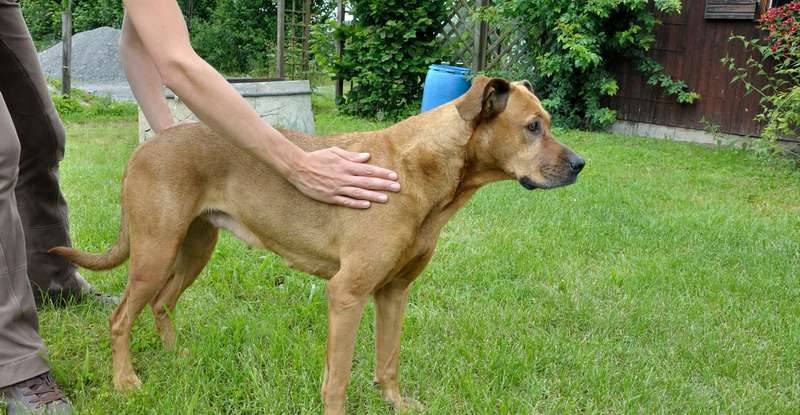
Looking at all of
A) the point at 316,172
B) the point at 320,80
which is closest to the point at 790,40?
the point at 316,172

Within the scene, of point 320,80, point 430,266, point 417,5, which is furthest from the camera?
point 320,80

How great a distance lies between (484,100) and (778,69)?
7605 millimetres

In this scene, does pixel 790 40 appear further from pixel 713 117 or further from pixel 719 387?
pixel 719 387

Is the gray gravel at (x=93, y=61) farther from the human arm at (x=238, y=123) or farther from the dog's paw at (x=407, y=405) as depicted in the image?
the dog's paw at (x=407, y=405)

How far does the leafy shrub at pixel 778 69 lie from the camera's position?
7.82m

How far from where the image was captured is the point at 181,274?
3.39 meters

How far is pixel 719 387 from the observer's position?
125 inches

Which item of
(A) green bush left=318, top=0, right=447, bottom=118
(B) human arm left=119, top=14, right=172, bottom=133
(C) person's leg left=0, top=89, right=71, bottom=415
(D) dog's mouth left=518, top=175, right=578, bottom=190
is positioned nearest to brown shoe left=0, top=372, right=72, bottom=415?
(C) person's leg left=0, top=89, right=71, bottom=415

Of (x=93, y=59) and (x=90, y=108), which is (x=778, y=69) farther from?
(x=93, y=59)

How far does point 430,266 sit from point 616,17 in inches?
311

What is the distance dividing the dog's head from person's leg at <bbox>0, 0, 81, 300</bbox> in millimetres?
2246

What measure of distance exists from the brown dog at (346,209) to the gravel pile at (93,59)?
62.7ft

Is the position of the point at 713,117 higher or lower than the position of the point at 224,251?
higher

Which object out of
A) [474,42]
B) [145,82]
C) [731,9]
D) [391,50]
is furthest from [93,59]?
[145,82]
